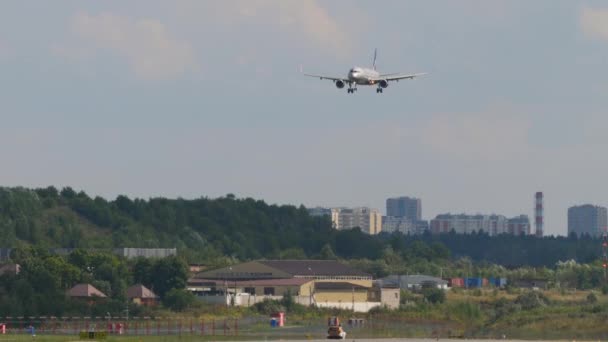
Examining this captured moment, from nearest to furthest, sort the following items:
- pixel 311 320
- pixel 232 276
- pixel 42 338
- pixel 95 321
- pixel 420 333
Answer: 1. pixel 42 338
2. pixel 420 333
3. pixel 95 321
4. pixel 311 320
5. pixel 232 276

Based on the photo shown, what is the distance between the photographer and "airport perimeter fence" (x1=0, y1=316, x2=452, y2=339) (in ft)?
401

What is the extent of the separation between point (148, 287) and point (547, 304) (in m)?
42.6

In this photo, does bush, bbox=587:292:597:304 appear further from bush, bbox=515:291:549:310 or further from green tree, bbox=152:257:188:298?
green tree, bbox=152:257:188:298

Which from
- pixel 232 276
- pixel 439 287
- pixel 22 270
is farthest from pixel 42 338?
pixel 439 287

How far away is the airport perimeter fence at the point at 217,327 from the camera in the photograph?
401ft

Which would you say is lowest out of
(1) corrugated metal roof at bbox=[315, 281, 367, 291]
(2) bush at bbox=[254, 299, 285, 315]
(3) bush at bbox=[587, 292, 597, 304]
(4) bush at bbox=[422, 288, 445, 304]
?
(2) bush at bbox=[254, 299, 285, 315]

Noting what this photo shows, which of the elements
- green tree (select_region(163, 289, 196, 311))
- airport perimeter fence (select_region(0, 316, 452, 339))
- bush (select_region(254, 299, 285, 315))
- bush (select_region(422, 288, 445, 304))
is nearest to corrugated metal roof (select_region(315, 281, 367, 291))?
bush (select_region(422, 288, 445, 304))

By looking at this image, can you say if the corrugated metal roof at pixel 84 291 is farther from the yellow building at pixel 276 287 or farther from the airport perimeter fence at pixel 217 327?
the yellow building at pixel 276 287

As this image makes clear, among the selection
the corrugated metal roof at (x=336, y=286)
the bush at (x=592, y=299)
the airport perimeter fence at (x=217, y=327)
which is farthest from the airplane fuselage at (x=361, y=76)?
the corrugated metal roof at (x=336, y=286)

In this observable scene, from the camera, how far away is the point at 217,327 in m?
135

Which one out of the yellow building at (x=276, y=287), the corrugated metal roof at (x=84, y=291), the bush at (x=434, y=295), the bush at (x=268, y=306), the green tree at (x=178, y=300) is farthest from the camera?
the bush at (x=434, y=295)

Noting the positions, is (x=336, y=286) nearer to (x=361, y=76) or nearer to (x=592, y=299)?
(x=592, y=299)

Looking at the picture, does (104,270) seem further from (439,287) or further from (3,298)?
(439,287)

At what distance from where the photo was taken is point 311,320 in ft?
500
